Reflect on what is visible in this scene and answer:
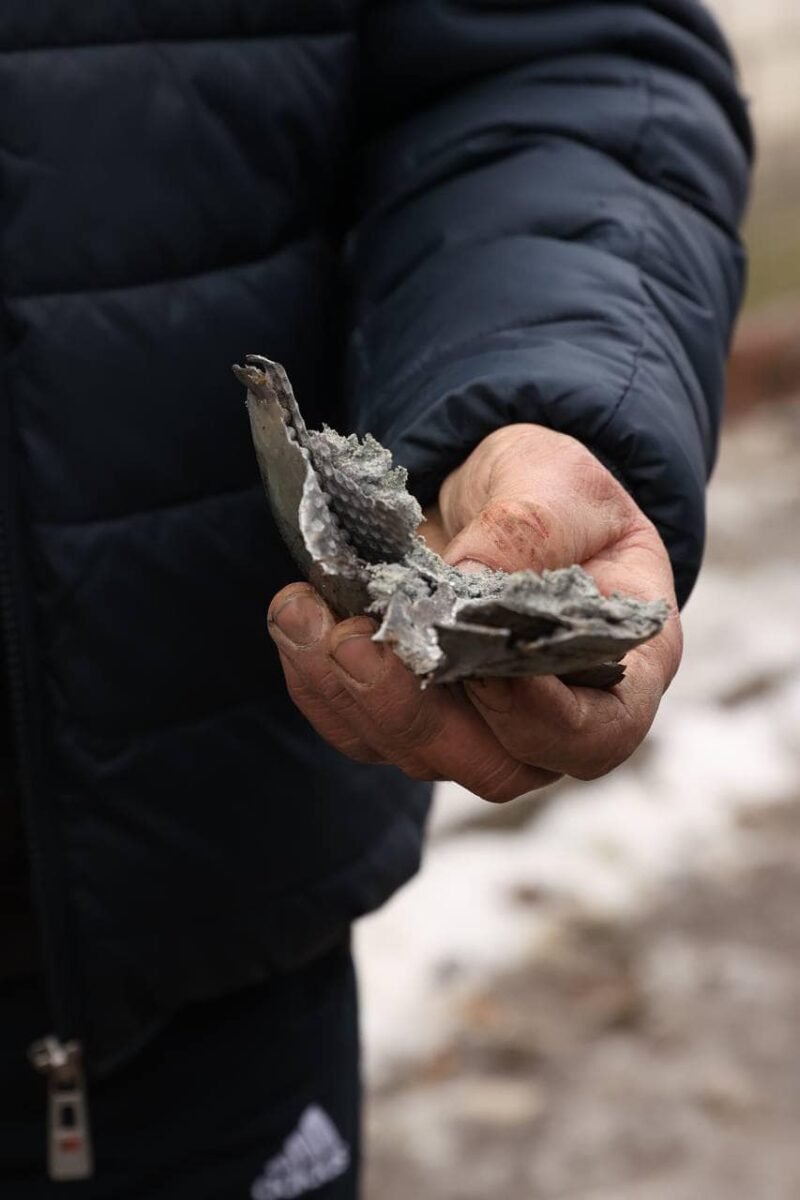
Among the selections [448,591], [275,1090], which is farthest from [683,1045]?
[448,591]

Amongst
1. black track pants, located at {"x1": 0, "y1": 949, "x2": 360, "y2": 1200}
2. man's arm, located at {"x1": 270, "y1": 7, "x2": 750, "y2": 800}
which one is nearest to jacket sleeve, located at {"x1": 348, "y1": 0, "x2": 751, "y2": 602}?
man's arm, located at {"x1": 270, "y1": 7, "x2": 750, "y2": 800}

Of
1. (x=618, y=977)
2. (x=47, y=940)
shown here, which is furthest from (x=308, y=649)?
(x=618, y=977)

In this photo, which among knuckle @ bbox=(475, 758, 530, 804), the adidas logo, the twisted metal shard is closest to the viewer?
the twisted metal shard

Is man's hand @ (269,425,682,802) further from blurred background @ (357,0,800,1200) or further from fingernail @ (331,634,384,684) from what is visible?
blurred background @ (357,0,800,1200)

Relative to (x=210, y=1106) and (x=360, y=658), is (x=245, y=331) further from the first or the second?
(x=210, y=1106)

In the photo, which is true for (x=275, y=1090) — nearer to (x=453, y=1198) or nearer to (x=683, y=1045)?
(x=453, y=1198)

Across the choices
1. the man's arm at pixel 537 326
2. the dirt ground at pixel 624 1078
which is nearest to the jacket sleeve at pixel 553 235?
the man's arm at pixel 537 326
